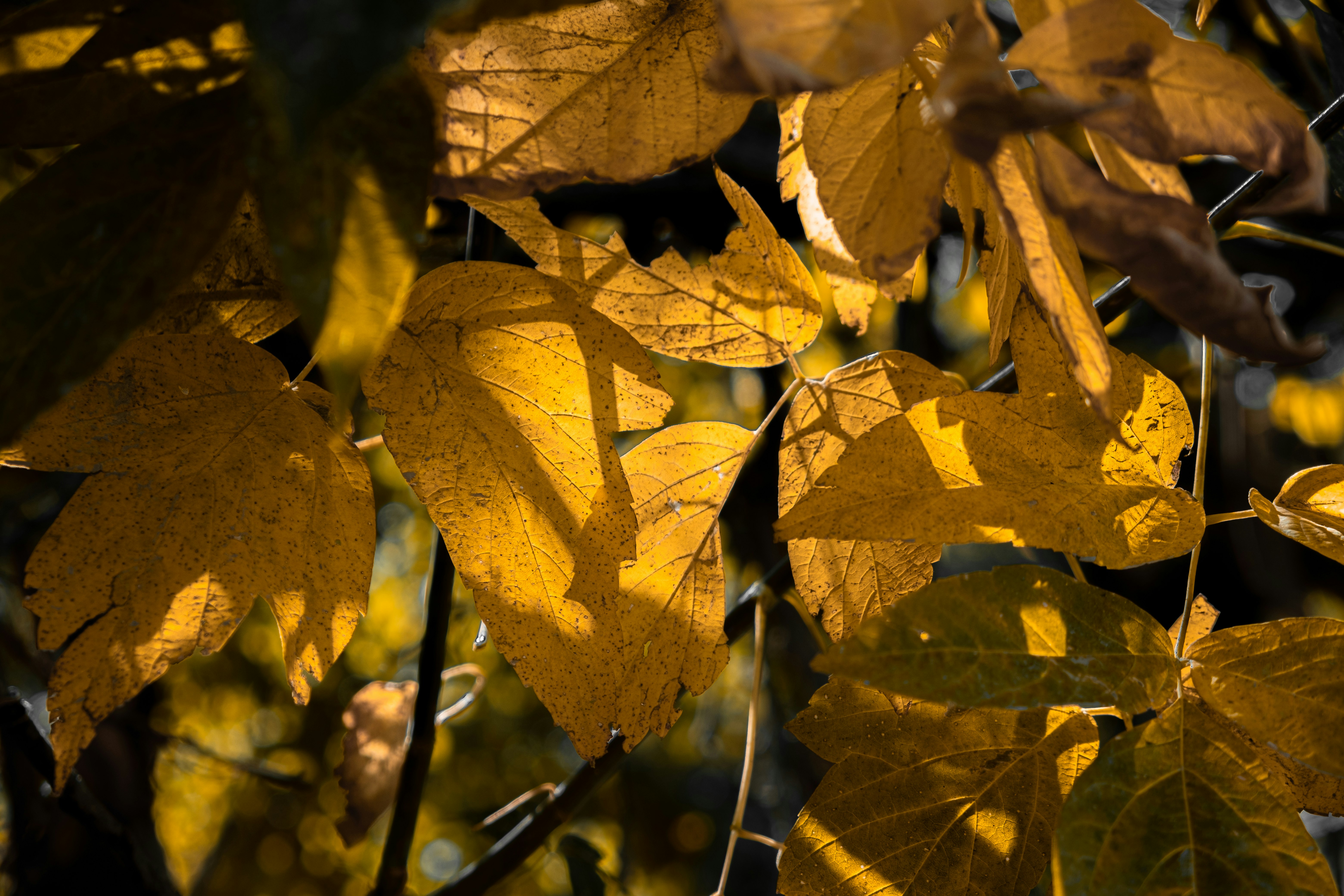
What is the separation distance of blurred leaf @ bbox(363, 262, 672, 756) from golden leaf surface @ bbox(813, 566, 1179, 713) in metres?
0.11

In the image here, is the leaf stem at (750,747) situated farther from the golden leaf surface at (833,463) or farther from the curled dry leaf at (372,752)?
the curled dry leaf at (372,752)

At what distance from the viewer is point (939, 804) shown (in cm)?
33

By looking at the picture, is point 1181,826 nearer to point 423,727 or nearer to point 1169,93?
point 1169,93

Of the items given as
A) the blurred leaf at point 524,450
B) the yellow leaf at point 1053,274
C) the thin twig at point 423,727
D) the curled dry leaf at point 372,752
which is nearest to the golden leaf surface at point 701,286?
the blurred leaf at point 524,450

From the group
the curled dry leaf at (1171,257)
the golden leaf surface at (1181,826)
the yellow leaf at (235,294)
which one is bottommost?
the golden leaf surface at (1181,826)

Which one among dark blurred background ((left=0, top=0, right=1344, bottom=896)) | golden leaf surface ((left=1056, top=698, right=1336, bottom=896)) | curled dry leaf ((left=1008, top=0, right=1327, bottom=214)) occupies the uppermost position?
curled dry leaf ((left=1008, top=0, right=1327, bottom=214))

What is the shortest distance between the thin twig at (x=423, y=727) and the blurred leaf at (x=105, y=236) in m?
0.31

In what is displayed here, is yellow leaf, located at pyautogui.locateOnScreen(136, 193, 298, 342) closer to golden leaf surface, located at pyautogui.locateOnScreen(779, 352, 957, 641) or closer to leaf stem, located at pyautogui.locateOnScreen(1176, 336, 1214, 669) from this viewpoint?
golden leaf surface, located at pyautogui.locateOnScreen(779, 352, 957, 641)

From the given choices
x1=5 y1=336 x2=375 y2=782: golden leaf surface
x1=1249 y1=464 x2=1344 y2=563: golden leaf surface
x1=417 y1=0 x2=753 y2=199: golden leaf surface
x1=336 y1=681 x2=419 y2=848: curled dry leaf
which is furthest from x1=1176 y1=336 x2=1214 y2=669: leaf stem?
x1=336 y1=681 x2=419 y2=848: curled dry leaf

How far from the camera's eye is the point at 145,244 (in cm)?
22

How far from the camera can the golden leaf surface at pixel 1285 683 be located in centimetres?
28

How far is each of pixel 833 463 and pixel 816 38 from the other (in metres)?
0.20

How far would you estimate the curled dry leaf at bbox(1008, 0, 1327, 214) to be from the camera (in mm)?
201

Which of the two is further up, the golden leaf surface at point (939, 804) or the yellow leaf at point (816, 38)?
the yellow leaf at point (816, 38)
